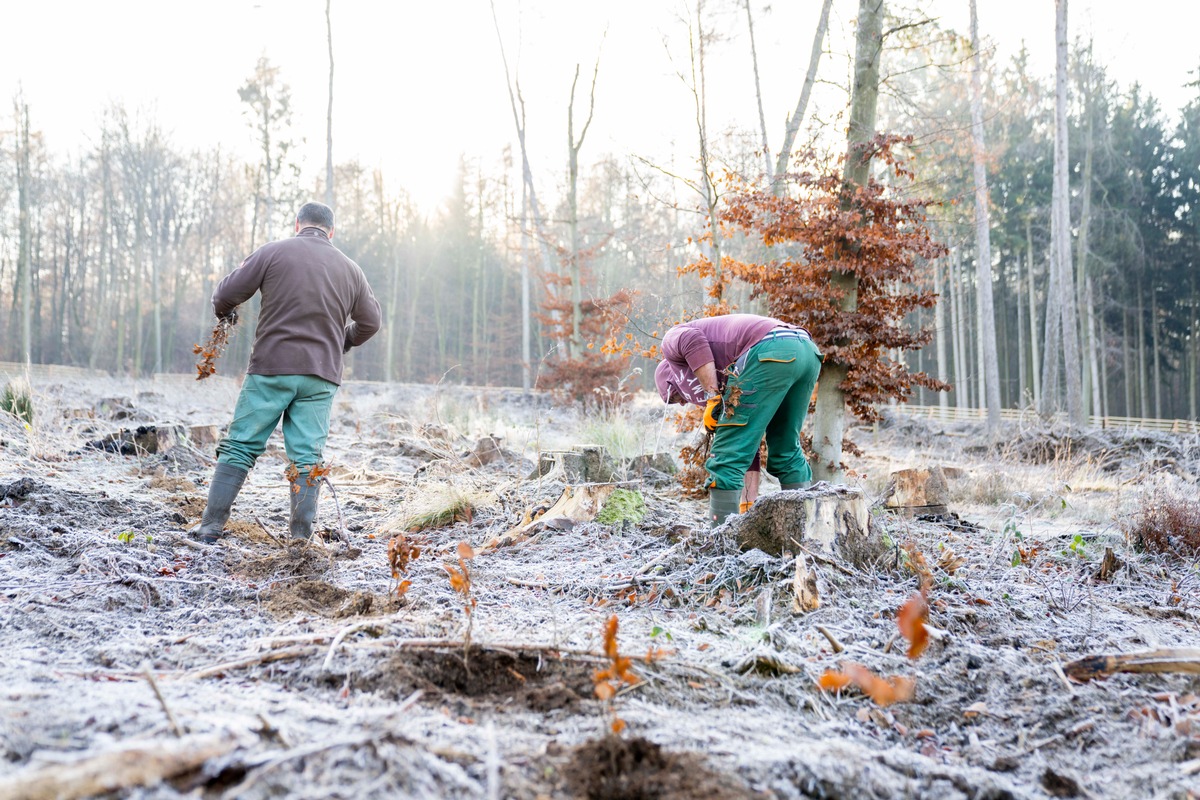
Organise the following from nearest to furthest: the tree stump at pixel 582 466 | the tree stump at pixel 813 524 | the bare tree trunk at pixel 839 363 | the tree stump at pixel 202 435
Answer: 1. the tree stump at pixel 813 524
2. the tree stump at pixel 582 466
3. the bare tree trunk at pixel 839 363
4. the tree stump at pixel 202 435

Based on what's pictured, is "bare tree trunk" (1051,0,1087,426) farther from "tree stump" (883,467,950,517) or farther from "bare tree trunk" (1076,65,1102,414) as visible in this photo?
"tree stump" (883,467,950,517)

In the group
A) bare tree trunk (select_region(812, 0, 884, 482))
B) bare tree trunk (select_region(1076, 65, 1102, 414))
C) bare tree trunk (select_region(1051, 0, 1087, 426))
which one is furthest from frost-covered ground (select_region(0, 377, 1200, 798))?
bare tree trunk (select_region(1076, 65, 1102, 414))

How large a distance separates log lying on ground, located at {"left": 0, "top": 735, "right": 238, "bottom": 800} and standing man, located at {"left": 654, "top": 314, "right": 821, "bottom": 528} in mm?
2928

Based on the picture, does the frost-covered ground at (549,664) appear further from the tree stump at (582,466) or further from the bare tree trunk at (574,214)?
the bare tree trunk at (574,214)

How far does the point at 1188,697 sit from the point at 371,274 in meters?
34.7

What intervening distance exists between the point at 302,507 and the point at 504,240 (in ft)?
97.3

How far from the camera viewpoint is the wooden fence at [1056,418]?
1696 cm

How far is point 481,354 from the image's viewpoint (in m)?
36.2

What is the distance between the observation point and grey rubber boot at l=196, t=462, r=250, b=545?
387cm

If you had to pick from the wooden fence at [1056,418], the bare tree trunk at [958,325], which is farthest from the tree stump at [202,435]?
the bare tree trunk at [958,325]

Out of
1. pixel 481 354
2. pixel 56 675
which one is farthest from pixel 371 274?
pixel 56 675

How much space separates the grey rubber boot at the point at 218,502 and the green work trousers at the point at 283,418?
56 millimetres

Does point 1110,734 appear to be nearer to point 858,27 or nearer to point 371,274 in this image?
point 858,27

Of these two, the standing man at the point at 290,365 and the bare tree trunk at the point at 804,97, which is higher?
the bare tree trunk at the point at 804,97
